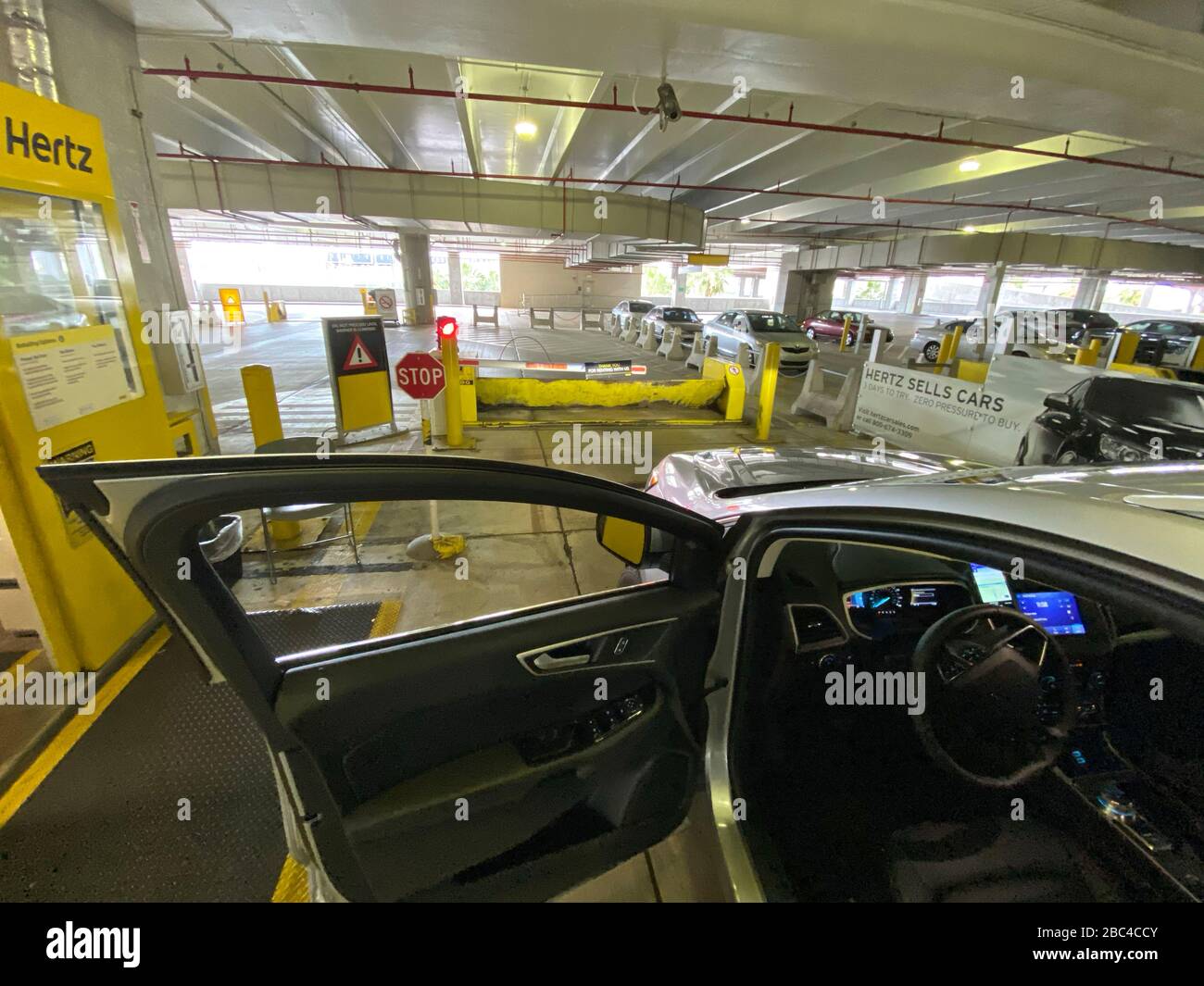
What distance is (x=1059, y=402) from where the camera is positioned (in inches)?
217

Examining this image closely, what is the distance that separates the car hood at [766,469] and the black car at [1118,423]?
9.54 ft

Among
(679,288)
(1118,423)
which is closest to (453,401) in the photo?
(1118,423)

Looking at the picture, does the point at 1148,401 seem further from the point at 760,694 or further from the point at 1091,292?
→ the point at 1091,292

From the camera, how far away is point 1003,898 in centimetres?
145

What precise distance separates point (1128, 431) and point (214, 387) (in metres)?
13.7

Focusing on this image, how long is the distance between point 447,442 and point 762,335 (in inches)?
357

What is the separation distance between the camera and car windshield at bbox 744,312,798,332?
43.4 ft

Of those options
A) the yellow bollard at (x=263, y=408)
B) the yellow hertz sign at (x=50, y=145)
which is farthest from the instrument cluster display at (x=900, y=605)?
the yellow bollard at (x=263, y=408)

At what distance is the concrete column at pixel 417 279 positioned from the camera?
2111cm

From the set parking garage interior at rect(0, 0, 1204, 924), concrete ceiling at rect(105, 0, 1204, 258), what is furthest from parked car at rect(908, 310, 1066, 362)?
parking garage interior at rect(0, 0, 1204, 924)

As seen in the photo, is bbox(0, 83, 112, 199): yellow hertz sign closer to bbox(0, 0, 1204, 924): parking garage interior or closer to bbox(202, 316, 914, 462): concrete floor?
bbox(0, 0, 1204, 924): parking garage interior

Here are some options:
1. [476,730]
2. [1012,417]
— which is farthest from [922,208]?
[476,730]

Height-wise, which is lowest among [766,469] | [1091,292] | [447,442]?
[447,442]
